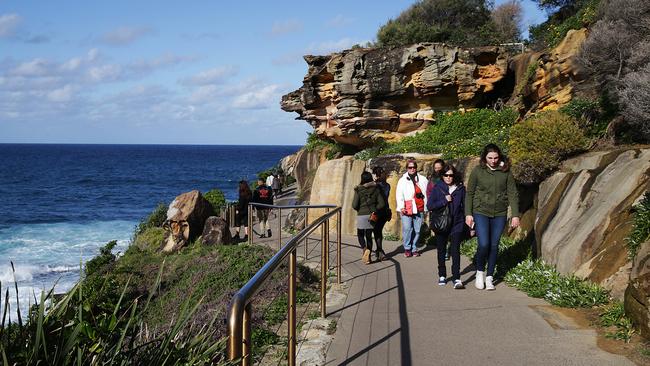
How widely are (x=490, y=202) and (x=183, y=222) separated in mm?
11697

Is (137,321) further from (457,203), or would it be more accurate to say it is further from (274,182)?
(274,182)

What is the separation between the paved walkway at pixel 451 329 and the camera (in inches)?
213

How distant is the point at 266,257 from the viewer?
36.6ft

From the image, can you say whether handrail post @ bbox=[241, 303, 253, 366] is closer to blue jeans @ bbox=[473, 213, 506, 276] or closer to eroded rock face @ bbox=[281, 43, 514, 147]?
blue jeans @ bbox=[473, 213, 506, 276]

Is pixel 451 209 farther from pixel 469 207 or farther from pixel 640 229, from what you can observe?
pixel 640 229

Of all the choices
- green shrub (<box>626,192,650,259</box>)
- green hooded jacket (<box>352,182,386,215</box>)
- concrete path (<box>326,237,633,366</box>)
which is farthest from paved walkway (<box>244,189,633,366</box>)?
green hooded jacket (<box>352,182,386,215</box>)

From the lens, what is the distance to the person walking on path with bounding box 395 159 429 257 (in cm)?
1148

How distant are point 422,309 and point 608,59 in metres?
8.87

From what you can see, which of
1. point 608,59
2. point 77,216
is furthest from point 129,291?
point 77,216

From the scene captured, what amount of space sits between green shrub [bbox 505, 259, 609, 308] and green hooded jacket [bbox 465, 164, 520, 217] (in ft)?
2.87

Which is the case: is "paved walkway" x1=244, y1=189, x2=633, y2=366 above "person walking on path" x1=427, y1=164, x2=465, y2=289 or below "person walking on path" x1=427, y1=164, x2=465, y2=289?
below

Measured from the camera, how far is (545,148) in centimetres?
1082

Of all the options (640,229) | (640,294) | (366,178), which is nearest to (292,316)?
(640,294)

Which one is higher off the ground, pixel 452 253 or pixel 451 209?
pixel 451 209
